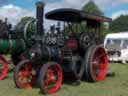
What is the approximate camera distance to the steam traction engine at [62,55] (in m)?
8.30

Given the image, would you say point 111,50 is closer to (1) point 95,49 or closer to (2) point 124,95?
(1) point 95,49

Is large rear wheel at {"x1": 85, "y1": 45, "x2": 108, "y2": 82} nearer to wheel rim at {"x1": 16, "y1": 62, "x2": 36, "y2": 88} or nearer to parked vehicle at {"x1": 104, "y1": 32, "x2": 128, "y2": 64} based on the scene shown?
wheel rim at {"x1": 16, "y1": 62, "x2": 36, "y2": 88}

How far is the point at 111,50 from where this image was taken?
57.1 ft

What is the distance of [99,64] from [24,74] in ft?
8.32

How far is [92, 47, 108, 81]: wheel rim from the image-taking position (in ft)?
32.4

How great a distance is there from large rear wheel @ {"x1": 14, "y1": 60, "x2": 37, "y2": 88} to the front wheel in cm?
82

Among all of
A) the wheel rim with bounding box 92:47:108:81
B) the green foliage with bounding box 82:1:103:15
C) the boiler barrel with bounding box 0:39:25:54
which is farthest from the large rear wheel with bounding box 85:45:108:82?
the green foliage with bounding box 82:1:103:15

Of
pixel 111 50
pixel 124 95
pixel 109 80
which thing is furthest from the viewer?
pixel 111 50

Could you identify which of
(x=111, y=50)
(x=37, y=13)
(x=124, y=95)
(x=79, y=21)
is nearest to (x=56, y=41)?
(x=37, y=13)

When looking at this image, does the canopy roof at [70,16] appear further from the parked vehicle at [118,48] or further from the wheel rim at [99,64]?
the parked vehicle at [118,48]

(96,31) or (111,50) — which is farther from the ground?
(96,31)

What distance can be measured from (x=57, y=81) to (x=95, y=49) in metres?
1.81

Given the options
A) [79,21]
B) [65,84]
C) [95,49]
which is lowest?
[65,84]

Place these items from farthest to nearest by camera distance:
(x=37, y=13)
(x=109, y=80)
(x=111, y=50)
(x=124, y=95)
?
(x=111, y=50)
(x=109, y=80)
(x=37, y=13)
(x=124, y=95)
